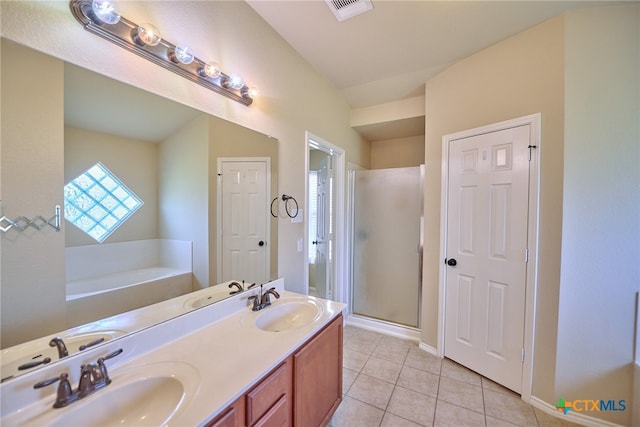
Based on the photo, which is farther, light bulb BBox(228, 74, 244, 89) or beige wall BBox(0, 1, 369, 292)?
light bulb BBox(228, 74, 244, 89)

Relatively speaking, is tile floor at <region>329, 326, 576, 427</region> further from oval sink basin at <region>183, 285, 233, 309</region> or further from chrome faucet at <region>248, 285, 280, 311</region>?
oval sink basin at <region>183, 285, 233, 309</region>

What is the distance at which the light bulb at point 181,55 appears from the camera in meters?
1.12

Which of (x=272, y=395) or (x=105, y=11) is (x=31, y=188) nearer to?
(x=105, y=11)

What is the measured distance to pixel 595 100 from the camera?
5.13ft

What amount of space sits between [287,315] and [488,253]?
166 centimetres

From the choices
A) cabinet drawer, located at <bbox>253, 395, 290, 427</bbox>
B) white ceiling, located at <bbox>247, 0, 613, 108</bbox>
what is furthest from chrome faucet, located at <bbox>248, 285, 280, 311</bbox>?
white ceiling, located at <bbox>247, 0, 613, 108</bbox>

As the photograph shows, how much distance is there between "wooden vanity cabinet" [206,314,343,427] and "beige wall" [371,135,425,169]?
2.65 meters

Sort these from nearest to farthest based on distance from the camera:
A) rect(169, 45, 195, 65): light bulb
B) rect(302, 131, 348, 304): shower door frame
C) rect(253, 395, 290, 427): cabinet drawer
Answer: rect(253, 395, 290, 427): cabinet drawer, rect(169, 45, 195, 65): light bulb, rect(302, 131, 348, 304): shower door frame

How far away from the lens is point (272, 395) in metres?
0.99

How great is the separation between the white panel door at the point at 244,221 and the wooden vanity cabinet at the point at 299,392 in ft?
1.97

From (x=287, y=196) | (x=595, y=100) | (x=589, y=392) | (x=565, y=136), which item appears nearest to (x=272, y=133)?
(x=287, y=196)

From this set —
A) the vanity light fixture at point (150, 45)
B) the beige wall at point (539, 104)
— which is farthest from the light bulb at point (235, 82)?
the beige wall at point (539, 104)

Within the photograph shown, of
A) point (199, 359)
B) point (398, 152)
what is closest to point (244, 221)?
point (199, 359)

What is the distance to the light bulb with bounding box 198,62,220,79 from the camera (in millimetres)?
1254
